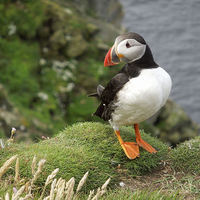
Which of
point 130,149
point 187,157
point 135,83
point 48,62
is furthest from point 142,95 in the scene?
point 48,62

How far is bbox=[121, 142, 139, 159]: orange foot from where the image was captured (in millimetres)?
4656

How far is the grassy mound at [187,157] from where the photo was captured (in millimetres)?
4777

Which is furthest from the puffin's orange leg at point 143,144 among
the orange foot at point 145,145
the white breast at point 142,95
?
the white breast at point 142,95

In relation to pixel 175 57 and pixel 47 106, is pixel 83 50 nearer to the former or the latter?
pixel 47 106

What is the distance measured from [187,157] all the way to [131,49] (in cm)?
157

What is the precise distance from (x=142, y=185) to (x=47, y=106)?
17.3 feet

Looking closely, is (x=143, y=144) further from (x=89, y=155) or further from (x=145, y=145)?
(x=89, y=155)

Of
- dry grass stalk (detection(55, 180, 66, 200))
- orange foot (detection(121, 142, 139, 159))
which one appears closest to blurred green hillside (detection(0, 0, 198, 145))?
orange foot (detection(121, 142, 139, 159))

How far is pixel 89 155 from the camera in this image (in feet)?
15.1

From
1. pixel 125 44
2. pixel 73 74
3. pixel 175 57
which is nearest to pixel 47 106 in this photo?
pixel 73 74

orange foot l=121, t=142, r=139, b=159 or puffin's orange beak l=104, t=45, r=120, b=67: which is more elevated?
puffin's orange beak l=104, t=45, r=120, b=67

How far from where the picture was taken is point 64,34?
10734 millimetres

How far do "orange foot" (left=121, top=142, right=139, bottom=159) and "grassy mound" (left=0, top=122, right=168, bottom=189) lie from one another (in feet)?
0.38

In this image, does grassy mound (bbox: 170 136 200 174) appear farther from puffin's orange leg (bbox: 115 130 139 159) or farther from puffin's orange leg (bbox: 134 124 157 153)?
puffin's orange leg (bbox: 115 130 139 159)
